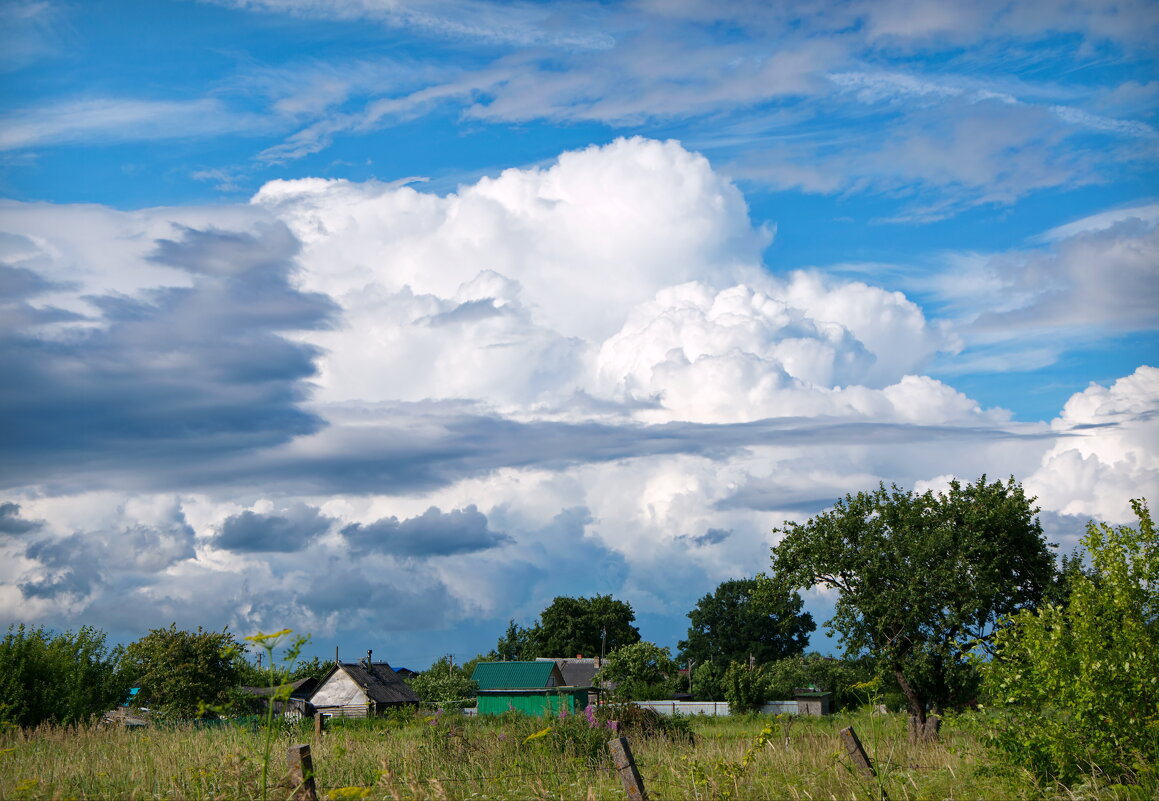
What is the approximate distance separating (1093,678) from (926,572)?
21.6 m

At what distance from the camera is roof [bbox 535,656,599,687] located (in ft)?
234

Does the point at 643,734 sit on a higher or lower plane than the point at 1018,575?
lower

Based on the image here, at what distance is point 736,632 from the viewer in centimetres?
9700

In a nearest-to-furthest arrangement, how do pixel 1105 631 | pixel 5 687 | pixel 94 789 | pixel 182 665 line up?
pixel 94 789, pixel 1105 631, pixel 5 687, pixel 182 665

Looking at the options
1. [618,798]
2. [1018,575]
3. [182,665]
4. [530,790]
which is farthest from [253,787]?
[182,665]

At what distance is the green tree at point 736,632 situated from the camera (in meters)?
94.7

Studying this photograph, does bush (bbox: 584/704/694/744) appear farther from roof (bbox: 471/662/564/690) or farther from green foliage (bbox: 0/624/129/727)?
roof (bbox: 471/662/564/690)

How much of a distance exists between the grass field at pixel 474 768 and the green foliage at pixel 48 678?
7303 millimetres

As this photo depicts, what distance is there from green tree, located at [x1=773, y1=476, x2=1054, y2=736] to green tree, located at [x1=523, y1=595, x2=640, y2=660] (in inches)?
2445

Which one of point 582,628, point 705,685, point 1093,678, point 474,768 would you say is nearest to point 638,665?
point 705,685

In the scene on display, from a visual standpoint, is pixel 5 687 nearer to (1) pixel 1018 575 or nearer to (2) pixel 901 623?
(2) pixel 901 623

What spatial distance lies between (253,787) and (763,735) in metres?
5.59

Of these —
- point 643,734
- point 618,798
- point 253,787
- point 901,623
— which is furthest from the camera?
point 901,623

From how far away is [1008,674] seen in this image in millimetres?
12328
